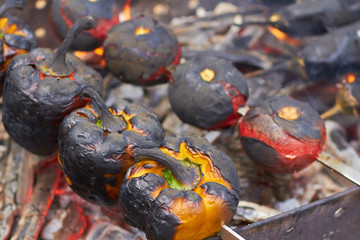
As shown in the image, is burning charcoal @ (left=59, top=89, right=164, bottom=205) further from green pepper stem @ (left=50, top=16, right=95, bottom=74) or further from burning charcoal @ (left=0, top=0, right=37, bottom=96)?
burning charcoal @ (left=0, top=0, right=37, bottom=96)

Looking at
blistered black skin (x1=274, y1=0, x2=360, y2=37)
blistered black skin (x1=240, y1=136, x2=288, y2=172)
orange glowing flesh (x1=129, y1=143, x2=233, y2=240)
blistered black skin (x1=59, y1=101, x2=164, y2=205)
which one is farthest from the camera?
blistered black skin (x1=274, y1=0, x2=360, y2=37)

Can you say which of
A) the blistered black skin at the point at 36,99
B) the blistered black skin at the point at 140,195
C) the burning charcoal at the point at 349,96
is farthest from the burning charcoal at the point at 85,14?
the burning charcoal at the point at 349,96

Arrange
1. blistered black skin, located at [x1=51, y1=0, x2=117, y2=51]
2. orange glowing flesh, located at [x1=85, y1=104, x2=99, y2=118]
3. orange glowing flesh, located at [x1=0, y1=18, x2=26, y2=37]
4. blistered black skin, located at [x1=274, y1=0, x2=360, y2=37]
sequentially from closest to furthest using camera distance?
orange glowing flesh, located at [x1=85, y1=104, x2=99, y2=118] → orange glowing flesh, located at [x1=0, y1=18, x2=26, y2=37] → blistered black skin, located at [x1=51, y1=0, x2=117, y2=51] → blistered black skin, located at [x1=274, y1=0, x2=360, y2=37]

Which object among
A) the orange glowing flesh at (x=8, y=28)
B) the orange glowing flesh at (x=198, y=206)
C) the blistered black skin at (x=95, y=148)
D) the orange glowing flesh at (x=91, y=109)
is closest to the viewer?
the orange glowing flesh at (x=198, y=206)

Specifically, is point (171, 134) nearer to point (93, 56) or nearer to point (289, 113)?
point (289, 113)

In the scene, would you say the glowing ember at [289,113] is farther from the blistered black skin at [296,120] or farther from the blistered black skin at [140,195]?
the blistered black skin at [140,195]

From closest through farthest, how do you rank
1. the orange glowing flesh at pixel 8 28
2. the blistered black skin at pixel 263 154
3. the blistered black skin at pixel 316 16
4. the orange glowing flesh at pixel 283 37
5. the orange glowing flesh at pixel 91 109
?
1. the orange glowing flesh at pixel 91 109
2. the blistered black skin at pixel 263 154
3. the orange glowing flesh at pixel 8 28
4. the blistered black skin at pixel 316 16
5. the orange glowing flesh at pixel 283 37

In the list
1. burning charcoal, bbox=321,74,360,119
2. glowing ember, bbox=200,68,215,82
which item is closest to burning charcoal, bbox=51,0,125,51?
glowing ember, bbox=200,68,215,82
